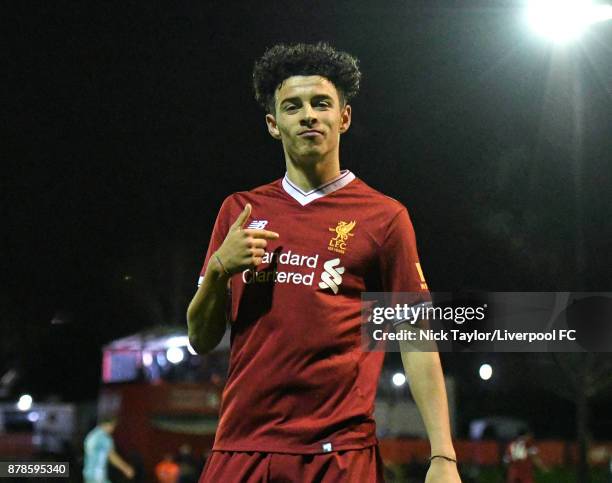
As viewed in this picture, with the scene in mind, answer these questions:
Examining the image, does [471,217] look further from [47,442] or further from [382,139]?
[47,442]

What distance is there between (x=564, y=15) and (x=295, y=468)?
5226mm

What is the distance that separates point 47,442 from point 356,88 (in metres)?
12.4

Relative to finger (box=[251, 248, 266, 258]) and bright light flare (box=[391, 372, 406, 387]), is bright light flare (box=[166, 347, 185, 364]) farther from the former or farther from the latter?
finger (box=[251, 248, 266, 258])

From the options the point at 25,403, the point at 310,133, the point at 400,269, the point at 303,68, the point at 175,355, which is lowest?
the point at 400,269

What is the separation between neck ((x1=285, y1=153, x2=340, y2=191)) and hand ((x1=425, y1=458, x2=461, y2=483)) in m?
0.84

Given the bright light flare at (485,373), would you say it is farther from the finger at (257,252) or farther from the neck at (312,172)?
the finger at (257,252)

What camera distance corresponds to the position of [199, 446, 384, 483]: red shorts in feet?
8.13

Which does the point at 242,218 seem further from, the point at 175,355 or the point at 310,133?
the point at 175,355

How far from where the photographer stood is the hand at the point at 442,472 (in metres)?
2.53

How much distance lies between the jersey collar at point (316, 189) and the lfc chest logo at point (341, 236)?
13 cm

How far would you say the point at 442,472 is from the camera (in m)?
2.54

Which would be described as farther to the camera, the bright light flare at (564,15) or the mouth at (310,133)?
the bright light flare at (564,15)

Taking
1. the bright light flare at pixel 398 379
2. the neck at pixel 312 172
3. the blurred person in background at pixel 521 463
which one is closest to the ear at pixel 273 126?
the neck at pixel 312 172

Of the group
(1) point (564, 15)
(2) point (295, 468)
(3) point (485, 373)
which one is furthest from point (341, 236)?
(3) point (485, 373)
